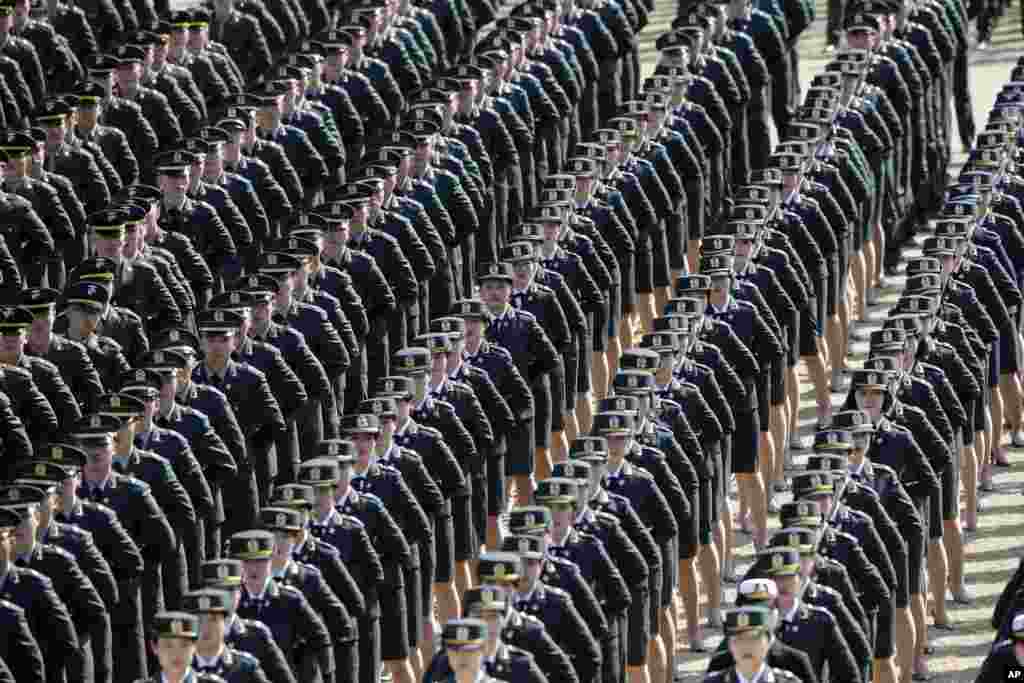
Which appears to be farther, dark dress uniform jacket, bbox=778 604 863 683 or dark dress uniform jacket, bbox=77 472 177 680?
dark dress uniform jacket, bbox=77 472 177 680

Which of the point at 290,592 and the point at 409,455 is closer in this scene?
the point at 290,592

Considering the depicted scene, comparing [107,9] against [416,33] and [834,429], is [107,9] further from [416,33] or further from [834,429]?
[834,429]

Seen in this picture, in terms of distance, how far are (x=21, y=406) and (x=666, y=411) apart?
394 centimetres

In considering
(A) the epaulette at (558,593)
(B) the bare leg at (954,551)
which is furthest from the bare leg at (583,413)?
(A) the epaulette at (558,593)

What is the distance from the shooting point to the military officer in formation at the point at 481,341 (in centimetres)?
1908

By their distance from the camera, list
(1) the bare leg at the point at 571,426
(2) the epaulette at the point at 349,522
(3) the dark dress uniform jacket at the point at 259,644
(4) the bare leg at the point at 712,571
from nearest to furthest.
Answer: (3) the dark dress uniform jacket at the point at 259,644 → (2) the epaulette at the point at 349,522 → (4) the bare leg at the point at 712,571 → (1) the bare leg at the point at 571,426

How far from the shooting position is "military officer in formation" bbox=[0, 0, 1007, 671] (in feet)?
62.6

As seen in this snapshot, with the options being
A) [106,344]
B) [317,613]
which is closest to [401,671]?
[317,613]

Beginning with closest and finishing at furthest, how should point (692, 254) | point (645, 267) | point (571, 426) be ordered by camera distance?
point (571, 426) → point (645, 267) → point (692, 254)

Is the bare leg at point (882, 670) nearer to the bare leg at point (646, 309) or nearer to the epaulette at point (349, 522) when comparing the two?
the epaulette at point (349, 522)

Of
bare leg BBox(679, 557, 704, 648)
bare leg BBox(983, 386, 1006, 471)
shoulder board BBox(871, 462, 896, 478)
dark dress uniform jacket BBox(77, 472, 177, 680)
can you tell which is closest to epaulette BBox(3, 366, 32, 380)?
dark dress uniform jacket BBox(77, 472, 177, 680)

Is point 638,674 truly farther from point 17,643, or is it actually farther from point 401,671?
point 17,643

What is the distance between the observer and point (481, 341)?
71.8ft

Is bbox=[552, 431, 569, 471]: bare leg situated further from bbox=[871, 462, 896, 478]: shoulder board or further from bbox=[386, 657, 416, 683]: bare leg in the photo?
bbox=[871, 462, 896, 478]: shoulder board
